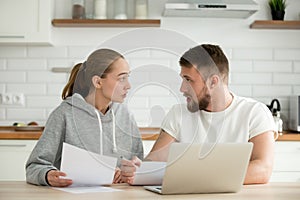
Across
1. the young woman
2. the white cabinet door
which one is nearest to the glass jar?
the white cabinet door

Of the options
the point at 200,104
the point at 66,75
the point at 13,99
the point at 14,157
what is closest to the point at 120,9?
the point at 66,75

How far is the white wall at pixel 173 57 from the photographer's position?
14.0 feet

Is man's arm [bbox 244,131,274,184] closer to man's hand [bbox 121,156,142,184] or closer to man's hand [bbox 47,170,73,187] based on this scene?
man's hand [bbox 121,156,142,184]

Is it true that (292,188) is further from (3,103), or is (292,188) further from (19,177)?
(3,103)

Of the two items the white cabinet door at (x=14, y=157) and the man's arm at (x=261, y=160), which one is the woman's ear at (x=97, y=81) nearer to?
the man's arm at (x=261, y=160)

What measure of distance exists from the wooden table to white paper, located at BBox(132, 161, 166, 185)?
0.03 metres

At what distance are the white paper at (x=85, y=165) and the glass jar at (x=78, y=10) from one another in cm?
236

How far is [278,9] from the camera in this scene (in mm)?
4211

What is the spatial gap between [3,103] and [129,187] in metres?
2.48

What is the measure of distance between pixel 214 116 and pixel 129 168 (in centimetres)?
58

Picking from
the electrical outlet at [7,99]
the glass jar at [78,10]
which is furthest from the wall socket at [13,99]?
the glass jar at [78,10]

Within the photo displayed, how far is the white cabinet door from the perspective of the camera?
373 centimetres

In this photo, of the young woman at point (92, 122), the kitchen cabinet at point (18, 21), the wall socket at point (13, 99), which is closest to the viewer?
the young woman at point (92, 122)

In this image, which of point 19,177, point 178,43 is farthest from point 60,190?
point 19,177
